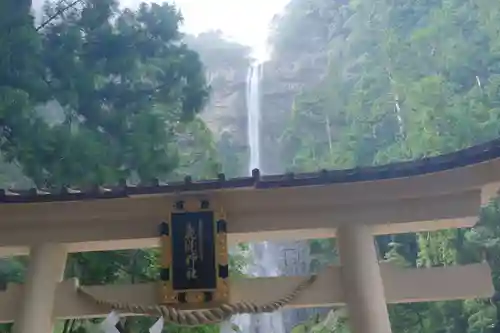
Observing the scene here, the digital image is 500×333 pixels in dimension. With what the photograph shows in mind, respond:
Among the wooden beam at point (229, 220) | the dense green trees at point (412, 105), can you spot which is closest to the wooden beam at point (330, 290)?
the wooden beam at point (229, 220)

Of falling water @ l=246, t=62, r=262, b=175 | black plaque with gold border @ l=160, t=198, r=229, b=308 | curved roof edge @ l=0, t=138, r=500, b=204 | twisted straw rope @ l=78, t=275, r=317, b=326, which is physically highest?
falling water @ l=246, t=62, r=262, b=175

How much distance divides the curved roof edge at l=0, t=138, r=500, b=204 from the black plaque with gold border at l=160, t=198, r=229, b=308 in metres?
0.10

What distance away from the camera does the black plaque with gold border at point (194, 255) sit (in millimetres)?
2686

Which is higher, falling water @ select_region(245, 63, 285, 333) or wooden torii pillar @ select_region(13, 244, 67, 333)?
falling water @ select_region(245, 63, 285, 333)

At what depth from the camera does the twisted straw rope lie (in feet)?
8.55

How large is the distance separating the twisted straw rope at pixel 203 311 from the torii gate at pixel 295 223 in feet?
0.12

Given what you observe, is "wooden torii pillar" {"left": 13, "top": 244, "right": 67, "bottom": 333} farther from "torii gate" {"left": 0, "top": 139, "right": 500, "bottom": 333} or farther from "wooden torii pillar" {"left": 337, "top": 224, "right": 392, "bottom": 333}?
"wooden torii pillar" {"left": 337, "top": 224, "right": 392, "bottom": 333}

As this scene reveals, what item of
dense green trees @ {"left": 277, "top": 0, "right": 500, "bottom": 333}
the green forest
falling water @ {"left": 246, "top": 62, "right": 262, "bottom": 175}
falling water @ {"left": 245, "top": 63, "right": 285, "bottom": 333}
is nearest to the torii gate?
the green forest

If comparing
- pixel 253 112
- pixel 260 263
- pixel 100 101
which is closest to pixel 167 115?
pixel 100 101

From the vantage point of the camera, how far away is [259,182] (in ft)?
9.13

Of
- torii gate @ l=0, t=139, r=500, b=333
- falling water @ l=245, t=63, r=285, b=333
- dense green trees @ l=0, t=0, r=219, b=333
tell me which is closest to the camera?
torii gate @ l=0, t=139, r=500, b=333

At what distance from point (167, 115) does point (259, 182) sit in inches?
192

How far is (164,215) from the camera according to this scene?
287 centimetres

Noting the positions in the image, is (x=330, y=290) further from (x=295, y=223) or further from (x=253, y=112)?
(x=253, y=112)
